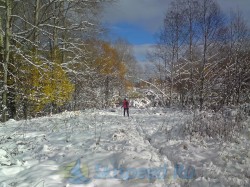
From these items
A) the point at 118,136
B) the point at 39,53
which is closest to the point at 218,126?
the point at 118,136

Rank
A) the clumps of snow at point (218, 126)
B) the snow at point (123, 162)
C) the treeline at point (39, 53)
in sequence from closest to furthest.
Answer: the snow at point (123, 162) < the clumps of snow at point (218, 126) < the treeline at point (39, 53)

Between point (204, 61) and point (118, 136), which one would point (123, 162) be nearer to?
point (118, 136)

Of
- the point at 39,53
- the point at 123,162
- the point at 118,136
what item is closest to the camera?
the point at 123,162

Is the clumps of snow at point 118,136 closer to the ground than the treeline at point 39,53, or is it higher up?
closer to the ground

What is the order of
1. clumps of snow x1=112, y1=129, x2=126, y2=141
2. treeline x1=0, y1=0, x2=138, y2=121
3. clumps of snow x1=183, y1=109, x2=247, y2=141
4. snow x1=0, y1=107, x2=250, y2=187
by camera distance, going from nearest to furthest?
snow x1=0, y1=107, x2=250, y2=187
clumps of snow x1=183, y1=109, x2=247, y2=141
clumps of snow x1=112, y1=129, x2=126, y2=141
treeline x1=0, y1=0, x2=138, y2=121

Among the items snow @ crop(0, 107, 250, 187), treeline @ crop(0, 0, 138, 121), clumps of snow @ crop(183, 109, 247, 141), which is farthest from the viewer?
treeline @ crop(0, 0, 138, 121)

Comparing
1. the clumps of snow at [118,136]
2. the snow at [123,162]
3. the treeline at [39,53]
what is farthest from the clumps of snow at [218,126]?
the treeline at [39,53]

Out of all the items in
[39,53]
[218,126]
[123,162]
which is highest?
[39,53]

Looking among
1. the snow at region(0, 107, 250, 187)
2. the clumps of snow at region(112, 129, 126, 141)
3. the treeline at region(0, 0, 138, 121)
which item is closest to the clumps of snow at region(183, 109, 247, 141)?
the snow at region(0, 107, 250, 187)

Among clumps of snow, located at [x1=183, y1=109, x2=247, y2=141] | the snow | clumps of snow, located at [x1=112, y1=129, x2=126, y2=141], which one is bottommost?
the snow

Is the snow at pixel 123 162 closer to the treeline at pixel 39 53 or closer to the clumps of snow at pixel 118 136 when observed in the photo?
the clumps of snow at pixel 118 136

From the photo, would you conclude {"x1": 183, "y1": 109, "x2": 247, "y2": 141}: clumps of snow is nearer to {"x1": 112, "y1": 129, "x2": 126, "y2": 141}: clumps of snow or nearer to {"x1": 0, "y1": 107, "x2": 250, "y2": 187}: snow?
{"x1": 0, "y1": 107, "x2": 250, "y2": 187}: snow

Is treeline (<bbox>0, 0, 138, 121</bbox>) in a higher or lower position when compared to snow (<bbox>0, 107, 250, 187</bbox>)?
higher

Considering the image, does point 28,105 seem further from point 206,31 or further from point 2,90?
point 206,31
